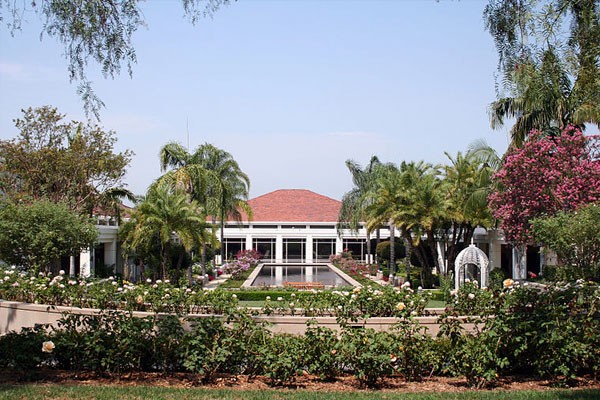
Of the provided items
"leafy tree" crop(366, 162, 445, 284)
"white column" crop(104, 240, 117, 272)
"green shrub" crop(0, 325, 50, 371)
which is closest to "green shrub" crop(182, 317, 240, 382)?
"green shrub" crop(0, 325, 50, 371)

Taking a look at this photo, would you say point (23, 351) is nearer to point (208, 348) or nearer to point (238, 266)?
point (208, 348)

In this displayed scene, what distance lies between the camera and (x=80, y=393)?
6637 millimetres

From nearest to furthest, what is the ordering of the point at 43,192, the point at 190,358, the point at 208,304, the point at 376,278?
the point at 190,358 < the point at 208,304 < the point at 43,192 < the point at 376,278

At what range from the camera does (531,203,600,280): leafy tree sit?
719 inches

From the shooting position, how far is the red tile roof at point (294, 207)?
52.1 metres

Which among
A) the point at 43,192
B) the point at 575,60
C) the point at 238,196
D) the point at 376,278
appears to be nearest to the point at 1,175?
the point at 43,192

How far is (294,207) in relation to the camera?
5431 centimetres

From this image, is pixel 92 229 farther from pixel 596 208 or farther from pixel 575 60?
pixel 575 60

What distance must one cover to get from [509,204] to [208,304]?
655 inches

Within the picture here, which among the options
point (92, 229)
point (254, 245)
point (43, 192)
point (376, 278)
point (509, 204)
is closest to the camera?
point (92, 229)

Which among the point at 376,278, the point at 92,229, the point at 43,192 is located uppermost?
the point at 43,192

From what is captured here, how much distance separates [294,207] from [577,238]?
1448 inches

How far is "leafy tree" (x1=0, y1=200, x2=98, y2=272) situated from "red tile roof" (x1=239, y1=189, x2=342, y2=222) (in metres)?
30.8

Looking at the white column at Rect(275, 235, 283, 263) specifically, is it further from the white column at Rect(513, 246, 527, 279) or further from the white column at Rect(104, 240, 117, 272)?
the white column at Rect(513, 246, 527, 279)
